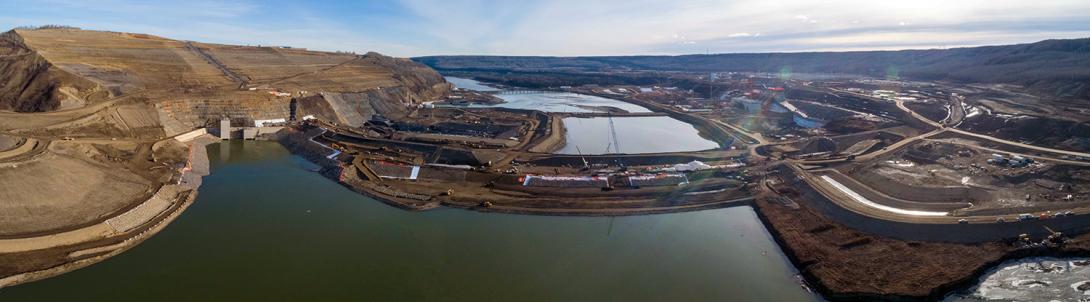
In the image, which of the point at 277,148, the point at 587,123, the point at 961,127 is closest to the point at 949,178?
the point at 961,127

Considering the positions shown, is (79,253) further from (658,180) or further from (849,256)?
(849,256)

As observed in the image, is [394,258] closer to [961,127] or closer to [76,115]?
[76,115]

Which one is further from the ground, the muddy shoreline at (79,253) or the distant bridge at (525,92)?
the distant bridge at (525,92)

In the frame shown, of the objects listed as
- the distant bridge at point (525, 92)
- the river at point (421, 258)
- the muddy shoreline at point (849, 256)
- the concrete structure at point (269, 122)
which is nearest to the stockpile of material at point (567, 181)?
the muddy shoreline at point (849, 256)

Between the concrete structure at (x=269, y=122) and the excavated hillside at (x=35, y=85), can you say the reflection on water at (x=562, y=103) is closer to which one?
the concrete structure at (x=269, y=122)

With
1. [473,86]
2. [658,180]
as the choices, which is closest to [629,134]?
[658,180]

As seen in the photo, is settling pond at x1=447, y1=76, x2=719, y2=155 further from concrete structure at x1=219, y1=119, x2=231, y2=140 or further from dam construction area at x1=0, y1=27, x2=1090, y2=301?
concrete structure at x1=219, y1=119, x2=231, y2=140
